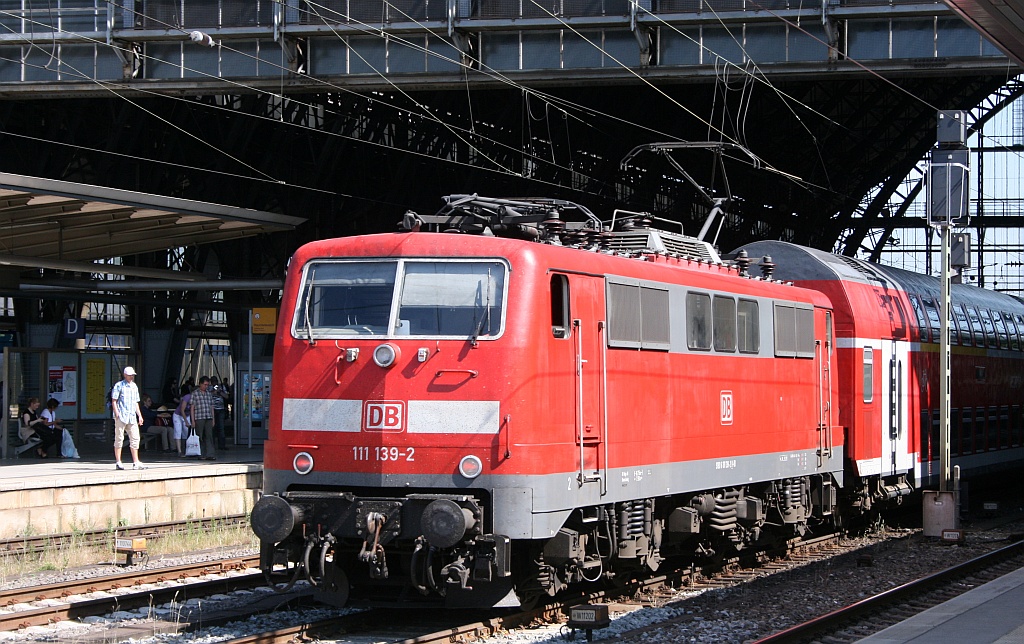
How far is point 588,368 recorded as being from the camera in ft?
38.0

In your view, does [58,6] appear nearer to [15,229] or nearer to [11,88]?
[11,88]

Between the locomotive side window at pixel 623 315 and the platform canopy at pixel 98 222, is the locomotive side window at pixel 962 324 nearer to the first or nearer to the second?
the platform canopy at pixel 98 222

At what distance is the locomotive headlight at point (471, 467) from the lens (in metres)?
10.6

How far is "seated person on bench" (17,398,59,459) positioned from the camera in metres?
22.3

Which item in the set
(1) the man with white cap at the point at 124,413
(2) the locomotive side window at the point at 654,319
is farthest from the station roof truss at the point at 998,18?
(1) the man with white cap at the point at 124,413

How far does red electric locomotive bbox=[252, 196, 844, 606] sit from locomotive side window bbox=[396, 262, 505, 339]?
0.01m

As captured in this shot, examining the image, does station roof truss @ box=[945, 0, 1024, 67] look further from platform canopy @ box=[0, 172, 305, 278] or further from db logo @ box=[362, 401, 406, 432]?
platform canopy @ box=[0, 172, 305, 278]

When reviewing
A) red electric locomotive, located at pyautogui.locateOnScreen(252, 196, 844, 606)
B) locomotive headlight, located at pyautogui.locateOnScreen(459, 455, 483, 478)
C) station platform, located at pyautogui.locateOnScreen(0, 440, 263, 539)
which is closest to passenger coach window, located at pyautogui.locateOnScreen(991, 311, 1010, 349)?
station platform, located at pyautogui.locateOnScreen(0, 440, 263, 539)

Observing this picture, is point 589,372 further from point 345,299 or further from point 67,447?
point 67,447

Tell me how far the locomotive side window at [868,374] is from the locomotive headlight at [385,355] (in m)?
10.8

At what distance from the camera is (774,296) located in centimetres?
1551

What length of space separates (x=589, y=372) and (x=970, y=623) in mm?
3828

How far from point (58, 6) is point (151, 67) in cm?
238

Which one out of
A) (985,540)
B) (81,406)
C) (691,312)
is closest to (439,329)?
(691,312)
